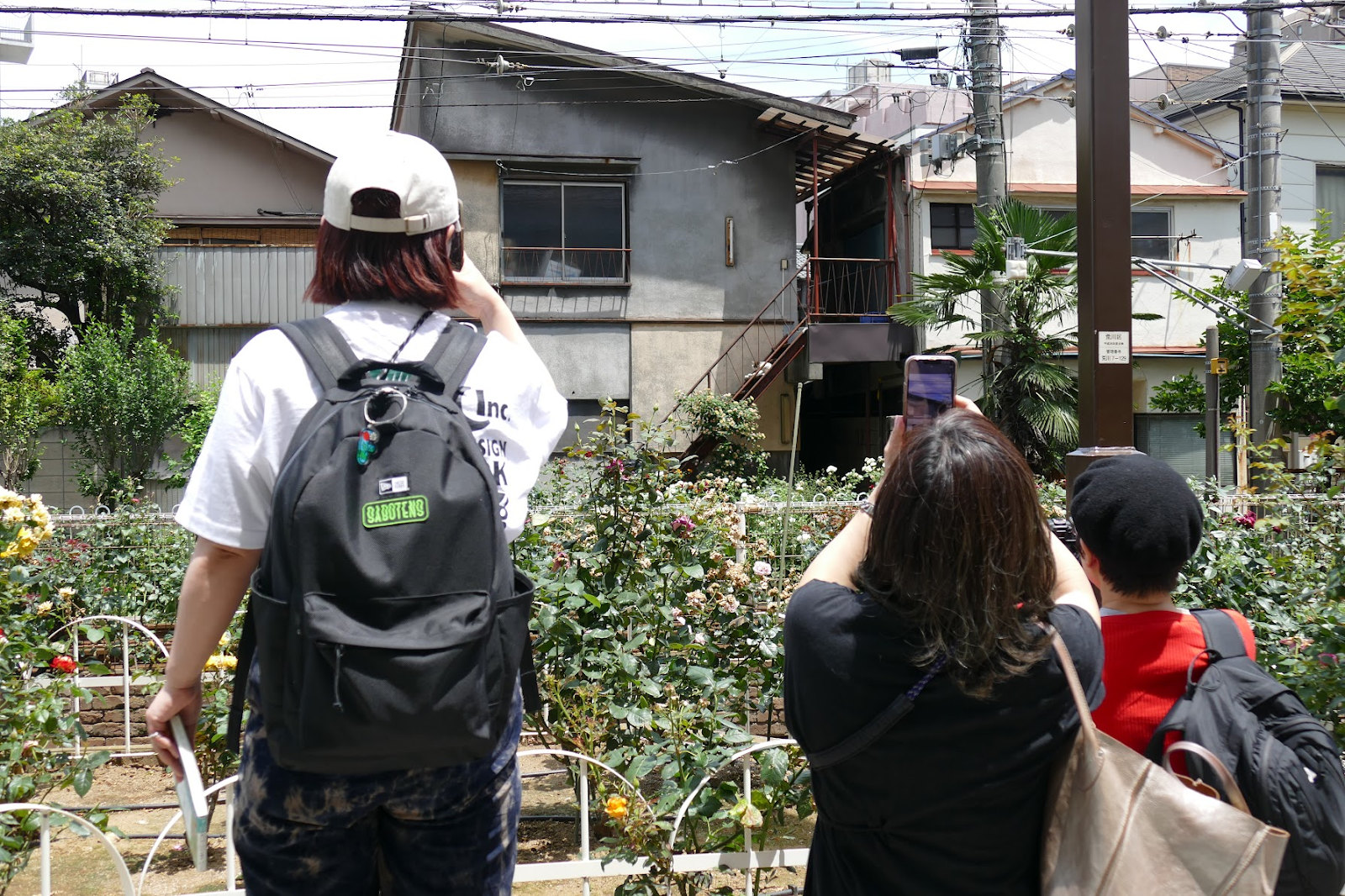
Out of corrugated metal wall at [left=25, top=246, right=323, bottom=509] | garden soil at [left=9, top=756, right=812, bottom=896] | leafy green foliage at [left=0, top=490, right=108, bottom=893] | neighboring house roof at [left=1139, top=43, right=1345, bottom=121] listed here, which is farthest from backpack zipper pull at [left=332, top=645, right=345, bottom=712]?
neighboring house roof at [left=1139, top=43, right=1345, bottom=121]

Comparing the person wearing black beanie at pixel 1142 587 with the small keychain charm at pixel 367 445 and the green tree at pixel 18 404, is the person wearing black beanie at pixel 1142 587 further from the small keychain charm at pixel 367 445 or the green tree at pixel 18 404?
the green tree at pixel 18 404

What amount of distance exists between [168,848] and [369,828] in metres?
3.45

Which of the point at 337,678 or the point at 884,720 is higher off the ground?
the point at 337,678

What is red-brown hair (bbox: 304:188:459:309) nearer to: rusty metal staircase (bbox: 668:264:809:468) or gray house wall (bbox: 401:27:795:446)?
rusty metal staircase (bbox: 668:264:809:468)

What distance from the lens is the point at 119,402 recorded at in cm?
1309

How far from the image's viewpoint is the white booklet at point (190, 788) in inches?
62.1

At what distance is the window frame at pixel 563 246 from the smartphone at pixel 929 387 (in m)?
13.9

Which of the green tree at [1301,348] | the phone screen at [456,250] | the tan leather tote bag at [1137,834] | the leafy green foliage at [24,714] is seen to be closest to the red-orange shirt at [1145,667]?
the tan leather tote bag at [1137,834]

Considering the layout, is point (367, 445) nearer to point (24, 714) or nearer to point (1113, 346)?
point (24, 714)

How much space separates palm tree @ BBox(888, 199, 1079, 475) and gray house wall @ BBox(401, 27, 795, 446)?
14.8 feet

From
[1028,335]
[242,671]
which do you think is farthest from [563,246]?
[242,671]

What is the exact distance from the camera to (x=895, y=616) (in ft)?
5.16

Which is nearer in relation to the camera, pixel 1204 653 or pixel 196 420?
pixel 1204 653

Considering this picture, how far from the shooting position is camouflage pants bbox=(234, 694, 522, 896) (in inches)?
58.4
